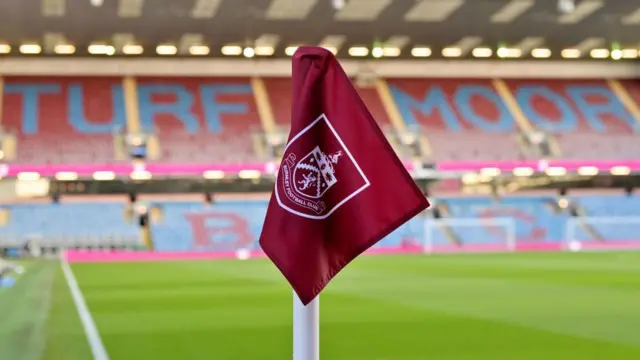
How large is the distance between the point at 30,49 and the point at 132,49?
12.7 ft

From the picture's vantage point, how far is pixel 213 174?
30.3 metres

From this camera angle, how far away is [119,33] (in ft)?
97.9

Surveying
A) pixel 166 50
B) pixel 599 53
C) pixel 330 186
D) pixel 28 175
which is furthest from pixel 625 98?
pixel 330 186

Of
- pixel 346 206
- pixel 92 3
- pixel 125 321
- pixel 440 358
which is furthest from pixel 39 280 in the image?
pixel 92 3

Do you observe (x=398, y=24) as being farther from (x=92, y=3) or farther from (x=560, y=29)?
A: (x=92, y=3)

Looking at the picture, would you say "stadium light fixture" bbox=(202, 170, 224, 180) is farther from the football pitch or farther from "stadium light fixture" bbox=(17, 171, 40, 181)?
the football pitch

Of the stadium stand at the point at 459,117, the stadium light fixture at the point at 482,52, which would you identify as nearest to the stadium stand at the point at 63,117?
the stadium stand at the point at 459,117

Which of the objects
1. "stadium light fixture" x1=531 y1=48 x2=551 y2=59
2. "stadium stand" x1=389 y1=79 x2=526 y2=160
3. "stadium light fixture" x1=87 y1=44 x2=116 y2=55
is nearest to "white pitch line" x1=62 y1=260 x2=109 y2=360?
"stadium light fixture" x1=87 y1=44 x2=116 y2=55

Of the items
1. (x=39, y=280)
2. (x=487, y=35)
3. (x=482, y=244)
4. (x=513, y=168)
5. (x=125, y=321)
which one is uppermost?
(x=487, y=35)

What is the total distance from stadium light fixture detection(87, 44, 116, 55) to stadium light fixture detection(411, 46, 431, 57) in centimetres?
1207

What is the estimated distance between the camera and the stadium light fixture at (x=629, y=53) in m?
35.1

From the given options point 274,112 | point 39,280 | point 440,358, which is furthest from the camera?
point 274,112

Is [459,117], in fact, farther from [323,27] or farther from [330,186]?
[330,186]

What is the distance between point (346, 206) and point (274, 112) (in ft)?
102
